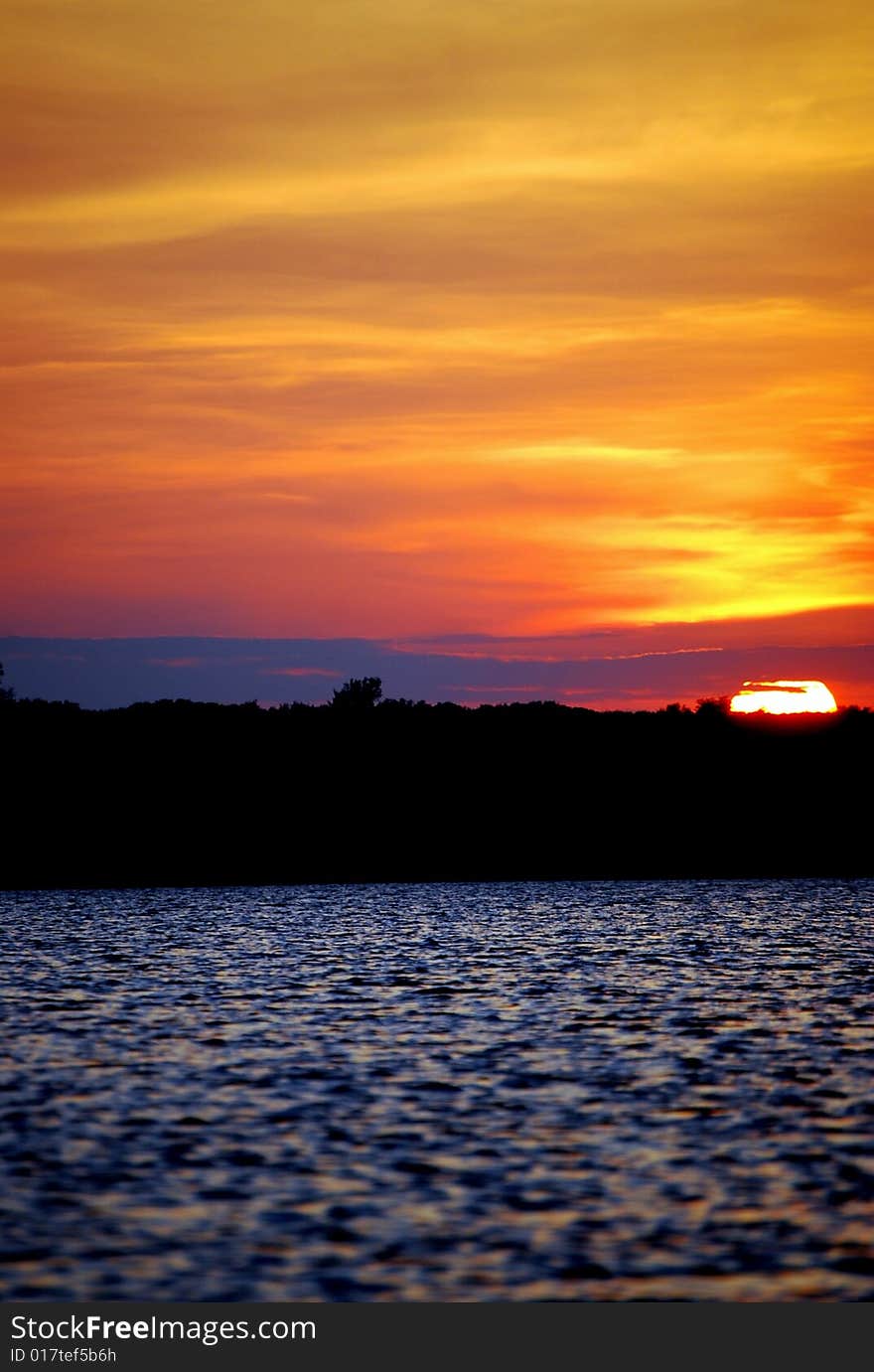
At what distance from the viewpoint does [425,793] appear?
5153 inches

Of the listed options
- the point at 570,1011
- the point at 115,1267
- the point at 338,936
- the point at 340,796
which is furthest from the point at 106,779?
the point at 115,1267

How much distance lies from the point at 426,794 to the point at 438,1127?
103 meters

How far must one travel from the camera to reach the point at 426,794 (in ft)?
429

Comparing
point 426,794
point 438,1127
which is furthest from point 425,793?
point 438,1127

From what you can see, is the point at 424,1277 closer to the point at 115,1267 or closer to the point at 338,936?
the point at 115,1267

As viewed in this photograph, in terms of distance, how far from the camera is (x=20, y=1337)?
1803 centimetres

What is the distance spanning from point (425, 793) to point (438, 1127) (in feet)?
340

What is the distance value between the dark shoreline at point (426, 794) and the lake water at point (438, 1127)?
185 ft

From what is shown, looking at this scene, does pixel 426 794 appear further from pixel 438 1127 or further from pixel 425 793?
pixel 438 1127

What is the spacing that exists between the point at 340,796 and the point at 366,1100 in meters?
99.4

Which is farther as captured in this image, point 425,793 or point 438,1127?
point 425,793

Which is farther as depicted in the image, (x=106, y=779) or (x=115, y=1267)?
(x=106, y=779)

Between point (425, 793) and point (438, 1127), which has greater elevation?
point (425, 793)

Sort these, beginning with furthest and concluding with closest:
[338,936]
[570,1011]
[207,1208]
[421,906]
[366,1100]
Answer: [421,906] < [338,936] < [570,1011] < [366,1100] < [207,1208]
